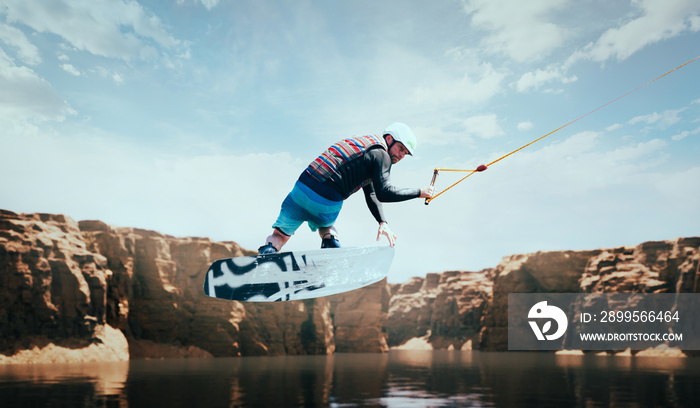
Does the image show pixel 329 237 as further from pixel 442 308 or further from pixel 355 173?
pixel 442 308

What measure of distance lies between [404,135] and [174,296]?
5559 centimetres

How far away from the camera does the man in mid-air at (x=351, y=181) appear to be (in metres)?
3.89

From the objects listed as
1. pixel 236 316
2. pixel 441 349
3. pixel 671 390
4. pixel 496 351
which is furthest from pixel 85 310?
pixel 441 349

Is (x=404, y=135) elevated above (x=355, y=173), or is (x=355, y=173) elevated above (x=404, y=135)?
(x=404, y=135)

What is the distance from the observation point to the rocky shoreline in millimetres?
42406

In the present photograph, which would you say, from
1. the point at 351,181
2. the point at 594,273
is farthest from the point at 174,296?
the point at 351,181

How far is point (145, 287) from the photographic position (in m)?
55.2

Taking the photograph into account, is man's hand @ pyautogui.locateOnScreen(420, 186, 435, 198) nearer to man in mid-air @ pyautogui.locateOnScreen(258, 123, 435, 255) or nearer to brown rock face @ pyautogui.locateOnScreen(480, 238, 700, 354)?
man in mid-air @ pyautogui.locateOnScreen(258, 123, 435, 255)

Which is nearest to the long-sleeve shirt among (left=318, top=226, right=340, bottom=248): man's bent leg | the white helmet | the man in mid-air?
the man in mid-air

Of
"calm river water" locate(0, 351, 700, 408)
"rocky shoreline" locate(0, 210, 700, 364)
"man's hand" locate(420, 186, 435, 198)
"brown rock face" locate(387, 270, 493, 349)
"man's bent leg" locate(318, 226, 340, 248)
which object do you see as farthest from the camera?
"brown rock face" locate(387, 270, 493, 349)

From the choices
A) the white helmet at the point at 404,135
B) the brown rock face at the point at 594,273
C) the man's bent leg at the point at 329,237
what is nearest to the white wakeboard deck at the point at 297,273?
the man's bent leg at the point at 329,237

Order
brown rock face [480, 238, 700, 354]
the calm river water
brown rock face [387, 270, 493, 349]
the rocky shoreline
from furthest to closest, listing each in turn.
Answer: brown rock face [387, 270, 493, 349], brown rock face [480, 238, 700, 354], the rocky shoreline, the calm river water

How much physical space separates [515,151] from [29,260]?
156ft

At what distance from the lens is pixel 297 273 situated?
450 cm
